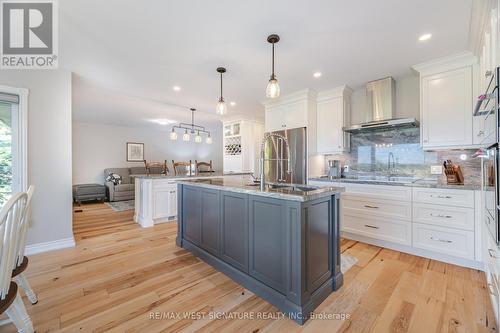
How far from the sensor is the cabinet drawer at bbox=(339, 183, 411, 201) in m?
2.69

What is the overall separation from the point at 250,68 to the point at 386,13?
1.61 m

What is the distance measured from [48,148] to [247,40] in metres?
2.91

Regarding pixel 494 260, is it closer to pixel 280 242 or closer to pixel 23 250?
pixel 280 242

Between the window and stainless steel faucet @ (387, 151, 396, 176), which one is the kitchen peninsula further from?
stainless steel faucet @ (387, 151, 396, 176)

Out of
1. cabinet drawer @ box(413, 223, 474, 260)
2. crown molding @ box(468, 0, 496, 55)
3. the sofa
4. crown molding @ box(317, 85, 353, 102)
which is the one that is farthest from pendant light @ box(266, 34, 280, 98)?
the sofa

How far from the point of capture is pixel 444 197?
2.44m

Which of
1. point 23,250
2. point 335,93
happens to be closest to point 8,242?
point 23,250

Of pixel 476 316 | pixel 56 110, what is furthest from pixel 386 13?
pixel 56 110

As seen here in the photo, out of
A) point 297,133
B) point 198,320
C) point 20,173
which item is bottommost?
point 198,320

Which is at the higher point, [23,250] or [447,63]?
[447,63]

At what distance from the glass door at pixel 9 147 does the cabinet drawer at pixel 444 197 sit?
487 centimetres

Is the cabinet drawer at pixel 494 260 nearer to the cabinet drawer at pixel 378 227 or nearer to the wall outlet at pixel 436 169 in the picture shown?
the cabinet drawer at pixel 378 227

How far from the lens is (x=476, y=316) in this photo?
1604mm

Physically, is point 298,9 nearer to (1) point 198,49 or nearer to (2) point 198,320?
(1) point 198,49
